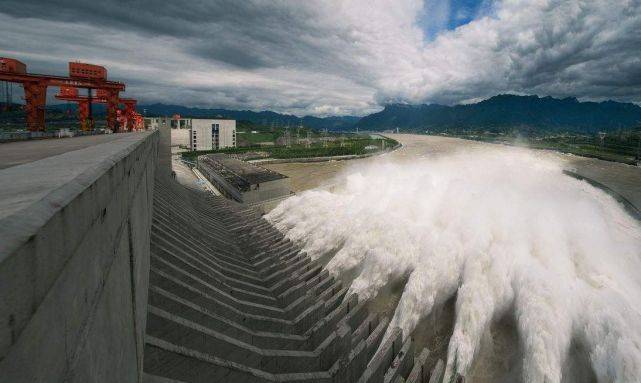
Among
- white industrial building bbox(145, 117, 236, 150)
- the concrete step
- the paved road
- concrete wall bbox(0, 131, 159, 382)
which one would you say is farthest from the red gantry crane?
white industrial building bbox(145, 117, 236, 150)

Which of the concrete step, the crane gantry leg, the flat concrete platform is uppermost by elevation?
the crane gantry leg

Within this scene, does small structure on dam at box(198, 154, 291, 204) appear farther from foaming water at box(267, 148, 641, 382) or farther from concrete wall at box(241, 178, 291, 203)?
foaming water at box(267, 148, 641, 382)

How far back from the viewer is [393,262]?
1794 cm

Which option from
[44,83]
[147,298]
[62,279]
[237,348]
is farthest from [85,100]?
[62,279]

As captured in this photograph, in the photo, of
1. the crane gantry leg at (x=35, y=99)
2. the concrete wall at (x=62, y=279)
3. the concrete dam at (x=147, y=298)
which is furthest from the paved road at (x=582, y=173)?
the concrete wall at (x=62, y=279)

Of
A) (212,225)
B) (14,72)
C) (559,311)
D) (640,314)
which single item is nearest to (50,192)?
(559,311)

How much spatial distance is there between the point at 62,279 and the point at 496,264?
17.9m

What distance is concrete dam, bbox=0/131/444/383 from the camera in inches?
81.6

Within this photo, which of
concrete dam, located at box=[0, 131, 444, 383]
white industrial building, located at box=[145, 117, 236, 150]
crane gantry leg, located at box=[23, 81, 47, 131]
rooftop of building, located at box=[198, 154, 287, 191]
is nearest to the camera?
concrete dam, located at box=[0, 131, 444, 383]

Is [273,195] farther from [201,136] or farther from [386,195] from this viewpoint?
[201,136]

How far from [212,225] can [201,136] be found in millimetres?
106212

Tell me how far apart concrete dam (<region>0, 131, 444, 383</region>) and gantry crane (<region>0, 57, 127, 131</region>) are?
2551 centimetres

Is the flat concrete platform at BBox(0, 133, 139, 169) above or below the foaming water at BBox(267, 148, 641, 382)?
above

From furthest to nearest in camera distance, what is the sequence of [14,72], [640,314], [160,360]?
[14,72] → [640,314] → [160,360]
